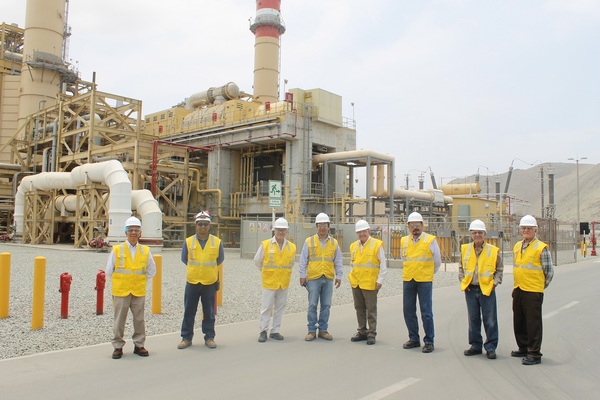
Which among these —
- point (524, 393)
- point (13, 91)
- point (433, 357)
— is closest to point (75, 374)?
point (433, 357)


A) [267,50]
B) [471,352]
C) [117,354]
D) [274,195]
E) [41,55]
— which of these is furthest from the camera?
[41,55]

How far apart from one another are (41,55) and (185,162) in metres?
17.6

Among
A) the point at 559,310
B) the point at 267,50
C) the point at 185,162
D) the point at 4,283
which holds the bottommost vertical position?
the point at 559,310

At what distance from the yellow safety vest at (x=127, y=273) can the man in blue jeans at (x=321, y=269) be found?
237cm

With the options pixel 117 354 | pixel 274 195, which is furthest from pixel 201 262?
pixel 274 195

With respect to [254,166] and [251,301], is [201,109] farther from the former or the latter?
[251,301]

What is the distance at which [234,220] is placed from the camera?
117 ft

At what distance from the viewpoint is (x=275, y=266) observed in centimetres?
759

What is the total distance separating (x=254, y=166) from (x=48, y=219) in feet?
48.2

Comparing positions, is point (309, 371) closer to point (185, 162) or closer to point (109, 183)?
point (109, 183)

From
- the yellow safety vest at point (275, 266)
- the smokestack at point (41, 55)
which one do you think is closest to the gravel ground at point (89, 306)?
the yellow safety vest at point (275, 266)

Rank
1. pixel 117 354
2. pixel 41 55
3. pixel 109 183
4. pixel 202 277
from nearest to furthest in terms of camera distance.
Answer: pixel 117 354
pixel 202 277
pixel 109 183
pixel 41 55

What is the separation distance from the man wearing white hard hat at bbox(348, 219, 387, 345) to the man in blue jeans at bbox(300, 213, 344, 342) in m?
0.37

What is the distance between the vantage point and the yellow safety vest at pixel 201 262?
23.0 feet
